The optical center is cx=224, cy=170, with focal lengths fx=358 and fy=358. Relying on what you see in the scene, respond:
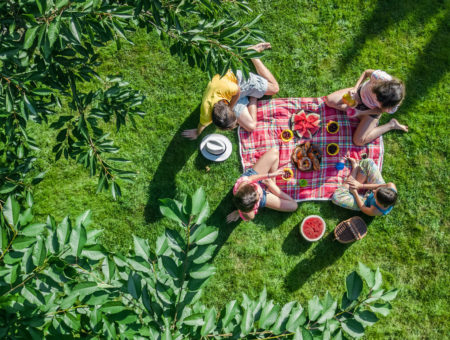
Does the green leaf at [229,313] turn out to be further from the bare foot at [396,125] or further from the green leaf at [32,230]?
the bare foot at [396,125]

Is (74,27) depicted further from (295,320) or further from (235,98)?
(235,98)

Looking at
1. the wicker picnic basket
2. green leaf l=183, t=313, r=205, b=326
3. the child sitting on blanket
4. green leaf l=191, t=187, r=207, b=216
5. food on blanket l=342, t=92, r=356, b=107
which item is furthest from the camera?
the wicker picnic basket

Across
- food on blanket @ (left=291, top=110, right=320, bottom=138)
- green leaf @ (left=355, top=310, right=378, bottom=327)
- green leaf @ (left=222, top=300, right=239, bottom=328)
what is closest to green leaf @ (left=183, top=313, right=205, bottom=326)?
green leaf @ (left=222, top=300, right=239, bottom=328)

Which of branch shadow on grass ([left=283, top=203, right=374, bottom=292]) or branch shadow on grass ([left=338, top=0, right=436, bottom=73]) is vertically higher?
branch shadow on grass ([left=338, top=0, right=436, bottom=73])

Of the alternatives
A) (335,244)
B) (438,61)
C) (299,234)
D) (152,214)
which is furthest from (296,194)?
(438,61)

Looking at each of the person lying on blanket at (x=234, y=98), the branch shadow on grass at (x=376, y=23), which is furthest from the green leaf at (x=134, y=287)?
the branch shadow on grass at (x=376, y=23)

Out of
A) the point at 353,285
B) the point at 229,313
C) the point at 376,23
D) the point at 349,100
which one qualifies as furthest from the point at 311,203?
the point at 229,313

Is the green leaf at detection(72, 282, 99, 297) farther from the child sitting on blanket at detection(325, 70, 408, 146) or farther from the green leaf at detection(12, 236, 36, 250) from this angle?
the child sitting on blanket at detection(325, 70, 408, 146)
